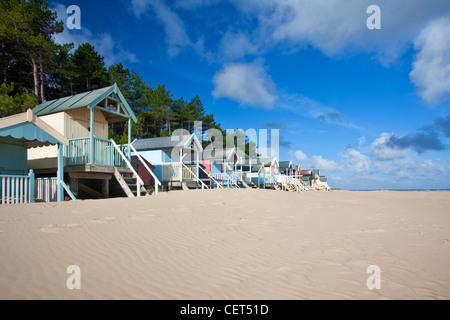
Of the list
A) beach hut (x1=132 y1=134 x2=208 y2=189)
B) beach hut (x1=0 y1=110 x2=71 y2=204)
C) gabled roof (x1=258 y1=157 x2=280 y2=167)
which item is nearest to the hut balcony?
beach hut (x1=0 y1=110 x2=71 y2=204)

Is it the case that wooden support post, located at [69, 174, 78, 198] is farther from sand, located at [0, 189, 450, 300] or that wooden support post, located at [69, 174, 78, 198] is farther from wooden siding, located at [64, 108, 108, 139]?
sand, located at [0, 189, 450, 300]

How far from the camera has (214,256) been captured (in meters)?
4.04

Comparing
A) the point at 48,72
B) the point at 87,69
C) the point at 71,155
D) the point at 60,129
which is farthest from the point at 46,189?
the point at 87,69

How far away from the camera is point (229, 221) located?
6.69 meters

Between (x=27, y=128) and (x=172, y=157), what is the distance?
45.5 feet

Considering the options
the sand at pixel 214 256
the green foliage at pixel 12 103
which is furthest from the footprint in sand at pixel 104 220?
the green foliage at pixel 12 103

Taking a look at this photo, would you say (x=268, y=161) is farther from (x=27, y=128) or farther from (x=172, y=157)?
(x=27, y=128)

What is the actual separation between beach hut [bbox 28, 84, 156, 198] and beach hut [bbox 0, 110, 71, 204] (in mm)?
1538

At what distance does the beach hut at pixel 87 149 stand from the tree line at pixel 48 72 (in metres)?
5.78

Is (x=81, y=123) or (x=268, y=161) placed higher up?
(x=81, y=123)

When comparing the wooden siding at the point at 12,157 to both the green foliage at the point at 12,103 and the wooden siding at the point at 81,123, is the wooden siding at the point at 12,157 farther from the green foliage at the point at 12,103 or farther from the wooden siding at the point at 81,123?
the green foliage at the point at 12,103

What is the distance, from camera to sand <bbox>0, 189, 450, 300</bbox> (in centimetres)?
289

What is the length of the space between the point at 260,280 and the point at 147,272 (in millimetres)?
1424
